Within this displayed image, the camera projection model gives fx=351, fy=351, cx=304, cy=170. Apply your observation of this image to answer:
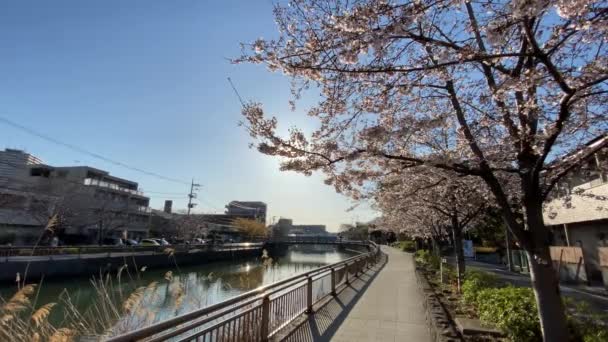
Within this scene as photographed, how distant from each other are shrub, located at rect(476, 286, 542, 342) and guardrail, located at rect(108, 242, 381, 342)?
3694mm

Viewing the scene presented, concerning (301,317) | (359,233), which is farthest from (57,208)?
(359,233)

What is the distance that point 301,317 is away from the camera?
305 inches

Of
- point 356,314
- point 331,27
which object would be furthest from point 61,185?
point 331,27

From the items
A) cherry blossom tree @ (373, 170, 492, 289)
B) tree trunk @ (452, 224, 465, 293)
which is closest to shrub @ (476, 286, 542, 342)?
cherry blossom tree @ (373, 170, 492, 289)

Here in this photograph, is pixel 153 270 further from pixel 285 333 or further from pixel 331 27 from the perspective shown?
pixel 331 27

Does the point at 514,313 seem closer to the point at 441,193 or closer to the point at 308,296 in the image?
the point at 308,296

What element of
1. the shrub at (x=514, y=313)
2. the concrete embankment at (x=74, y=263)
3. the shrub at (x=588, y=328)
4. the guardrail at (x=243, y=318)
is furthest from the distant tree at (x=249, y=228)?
the shrub at (x=588, y=328)

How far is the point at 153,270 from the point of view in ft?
98.3

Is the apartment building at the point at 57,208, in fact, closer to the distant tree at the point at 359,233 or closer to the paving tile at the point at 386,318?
the paving tile at the point at 386,318

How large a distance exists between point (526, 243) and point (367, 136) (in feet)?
8.34

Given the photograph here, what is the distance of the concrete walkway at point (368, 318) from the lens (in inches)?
257

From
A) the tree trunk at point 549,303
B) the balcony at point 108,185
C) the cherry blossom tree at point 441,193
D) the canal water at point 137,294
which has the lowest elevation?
the canal water at point 137,294

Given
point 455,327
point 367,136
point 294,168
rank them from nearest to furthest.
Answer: point 367,136 → point 294,168 → point 455,327

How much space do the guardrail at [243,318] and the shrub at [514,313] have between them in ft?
12.1
